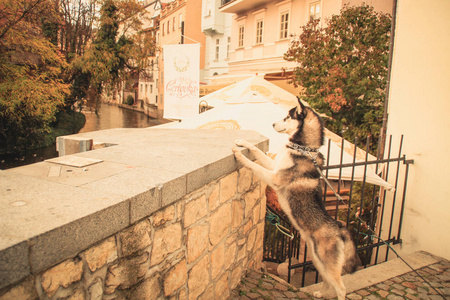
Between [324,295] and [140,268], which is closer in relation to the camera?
[140,268]

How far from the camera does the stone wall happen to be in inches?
53.6

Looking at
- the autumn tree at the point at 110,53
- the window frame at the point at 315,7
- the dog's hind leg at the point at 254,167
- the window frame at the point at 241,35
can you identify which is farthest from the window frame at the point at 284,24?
the dog's hind leg at the point at 254,167

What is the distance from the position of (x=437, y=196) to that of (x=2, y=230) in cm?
483

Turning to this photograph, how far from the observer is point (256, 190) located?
3525 mm

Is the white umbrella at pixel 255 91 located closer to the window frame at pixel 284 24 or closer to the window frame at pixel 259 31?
the window frame at pixel 284 24

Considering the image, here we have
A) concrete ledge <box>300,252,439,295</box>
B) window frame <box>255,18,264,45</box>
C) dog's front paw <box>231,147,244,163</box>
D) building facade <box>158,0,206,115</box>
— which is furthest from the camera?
building facade <box>158,0,206,115</box>

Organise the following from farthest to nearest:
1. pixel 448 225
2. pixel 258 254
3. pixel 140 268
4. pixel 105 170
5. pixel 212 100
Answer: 1. pixel 212 100
2. pixel 448 225
3. pixel 258 254
4. pixel 105 170
5. pixel 140 268

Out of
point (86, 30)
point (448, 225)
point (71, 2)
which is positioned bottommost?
point (448, 225)

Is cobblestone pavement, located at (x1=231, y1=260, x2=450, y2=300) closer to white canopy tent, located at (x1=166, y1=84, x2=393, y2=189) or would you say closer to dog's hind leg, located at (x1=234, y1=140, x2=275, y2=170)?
dog's hind leg, located at (x1=234, y1=140, x2=275, y2=170)

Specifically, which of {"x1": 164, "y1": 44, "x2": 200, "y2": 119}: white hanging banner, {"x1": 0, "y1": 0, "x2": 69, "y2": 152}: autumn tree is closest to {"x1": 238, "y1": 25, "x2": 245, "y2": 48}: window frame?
{"x1": 0, "y1": 0, "x2": 69, "y2": 152}: autumn tree

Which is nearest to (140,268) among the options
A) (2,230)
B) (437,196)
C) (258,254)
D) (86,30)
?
(2,230)

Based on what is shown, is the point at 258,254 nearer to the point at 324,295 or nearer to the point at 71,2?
the point at 324,295

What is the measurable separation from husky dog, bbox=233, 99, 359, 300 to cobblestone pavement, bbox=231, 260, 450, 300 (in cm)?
39

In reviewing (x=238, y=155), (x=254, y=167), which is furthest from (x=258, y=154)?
(x=238, y=155)
